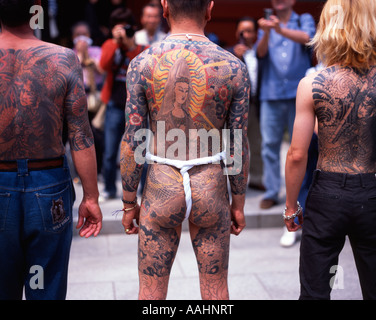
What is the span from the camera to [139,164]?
2.73m

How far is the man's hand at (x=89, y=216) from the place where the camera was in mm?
2871

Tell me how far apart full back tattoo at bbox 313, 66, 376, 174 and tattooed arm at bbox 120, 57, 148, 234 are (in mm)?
901

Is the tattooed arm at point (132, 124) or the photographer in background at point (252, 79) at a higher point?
the tattooed arm at point (132, 124)

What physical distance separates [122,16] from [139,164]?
11.2 feet

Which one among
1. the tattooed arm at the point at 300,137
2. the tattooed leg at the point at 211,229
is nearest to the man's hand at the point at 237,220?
the tattooed leg at the point at 211,229

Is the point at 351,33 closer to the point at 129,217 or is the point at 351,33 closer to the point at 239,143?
the point at 239,143

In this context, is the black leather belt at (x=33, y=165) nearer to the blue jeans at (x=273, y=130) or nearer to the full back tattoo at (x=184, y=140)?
the full back tattoo at (x=184, y=140)

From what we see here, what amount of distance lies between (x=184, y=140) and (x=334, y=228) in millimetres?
907

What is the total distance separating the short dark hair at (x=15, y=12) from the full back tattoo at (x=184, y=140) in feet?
1.86

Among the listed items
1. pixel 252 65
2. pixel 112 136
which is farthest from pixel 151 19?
pixel 112 136

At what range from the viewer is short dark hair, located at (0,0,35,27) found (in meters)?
2.47

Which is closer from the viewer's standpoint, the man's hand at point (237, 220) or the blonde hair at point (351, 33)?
the blonde hair at point (351, 33)

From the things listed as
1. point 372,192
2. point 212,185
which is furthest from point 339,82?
point 212,185

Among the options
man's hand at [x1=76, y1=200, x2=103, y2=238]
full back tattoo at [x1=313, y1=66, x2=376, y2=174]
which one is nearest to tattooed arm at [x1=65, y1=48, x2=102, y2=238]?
man's hand at [x1=76, y1=200, x2=103, y2=238]
